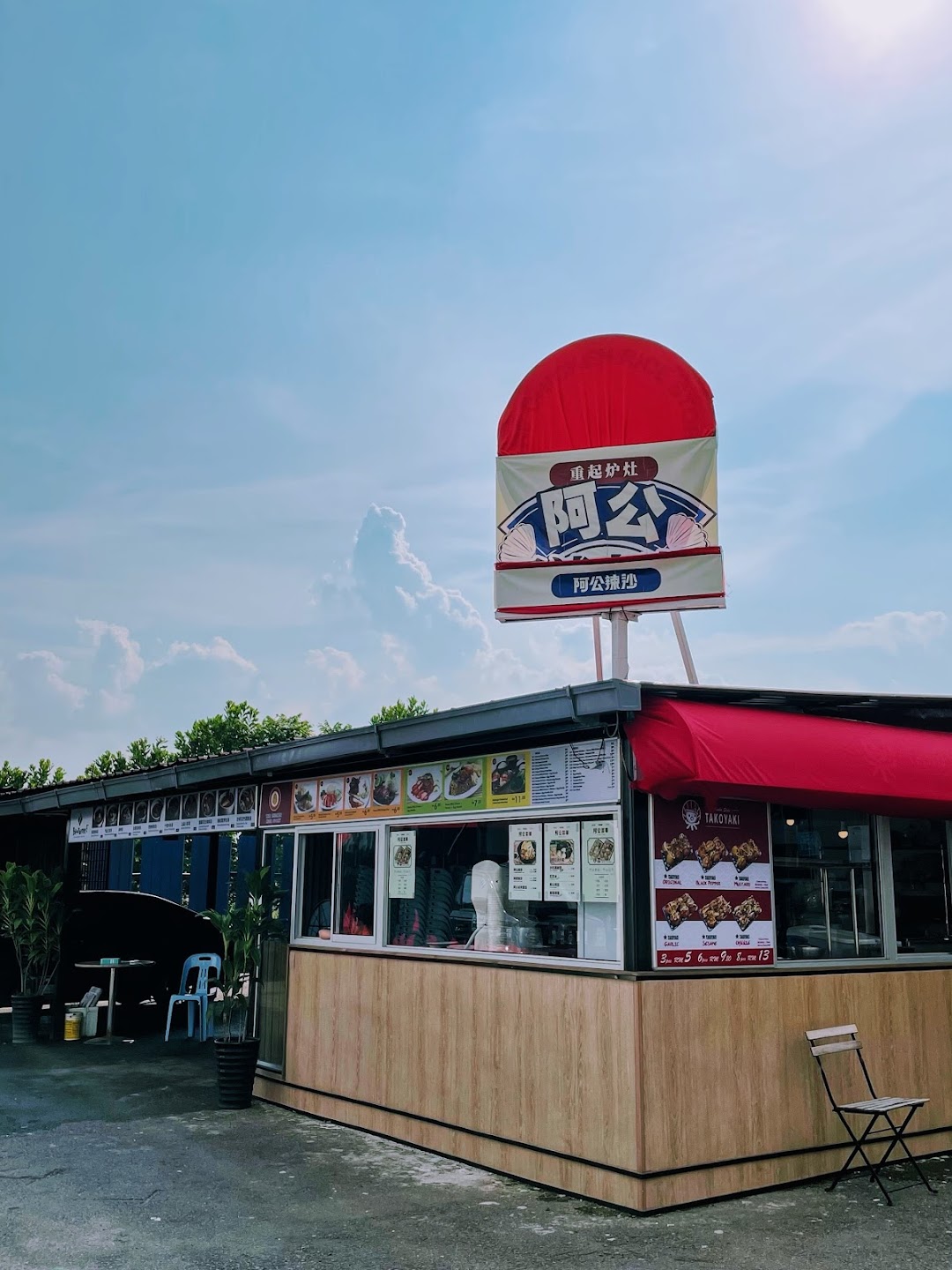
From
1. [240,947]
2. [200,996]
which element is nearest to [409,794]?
[240,947]

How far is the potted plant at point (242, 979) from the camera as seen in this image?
967 cm

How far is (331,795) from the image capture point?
10.1m

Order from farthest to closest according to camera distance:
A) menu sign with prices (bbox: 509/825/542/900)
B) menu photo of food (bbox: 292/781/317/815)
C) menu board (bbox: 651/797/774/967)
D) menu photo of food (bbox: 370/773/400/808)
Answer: menu photo of food (bbox: 292/781/317/815)
menu photo of food (bbox: 370/773/400/808)
menu sign with prices (bbox: 509/825/542/900)
menu board (bbox: 651/797/774/967)

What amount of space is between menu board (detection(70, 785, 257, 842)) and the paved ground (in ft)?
10.7

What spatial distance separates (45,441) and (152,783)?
730 centimetres

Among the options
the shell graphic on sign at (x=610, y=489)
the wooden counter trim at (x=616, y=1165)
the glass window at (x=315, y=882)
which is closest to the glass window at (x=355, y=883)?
the glass window at (x=315, y=882)

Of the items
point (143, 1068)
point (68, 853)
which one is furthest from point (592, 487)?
point (68, 853)

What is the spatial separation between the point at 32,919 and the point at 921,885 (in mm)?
11142

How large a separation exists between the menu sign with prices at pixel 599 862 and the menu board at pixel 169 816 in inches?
185

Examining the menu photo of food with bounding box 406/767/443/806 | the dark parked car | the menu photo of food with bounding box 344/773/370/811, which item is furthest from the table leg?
the menu photo of food with bounding box 406/767/443/806

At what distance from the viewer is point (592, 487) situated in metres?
9.78

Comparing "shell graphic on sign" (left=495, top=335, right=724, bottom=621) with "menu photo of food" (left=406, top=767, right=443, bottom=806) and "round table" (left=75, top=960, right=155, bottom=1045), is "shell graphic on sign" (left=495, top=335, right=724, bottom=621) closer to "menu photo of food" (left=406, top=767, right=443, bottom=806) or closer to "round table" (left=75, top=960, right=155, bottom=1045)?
"menu photo of food" (left=406, top=767, right=443, bottom=806)

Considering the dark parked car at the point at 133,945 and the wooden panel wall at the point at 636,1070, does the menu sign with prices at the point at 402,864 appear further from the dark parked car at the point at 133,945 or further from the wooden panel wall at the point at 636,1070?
the dark parked car at the point at 133,945

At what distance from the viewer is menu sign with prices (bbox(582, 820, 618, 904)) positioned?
7.14 m
